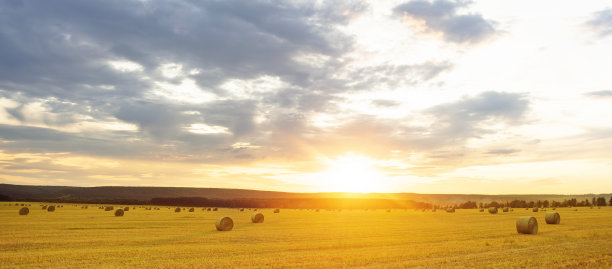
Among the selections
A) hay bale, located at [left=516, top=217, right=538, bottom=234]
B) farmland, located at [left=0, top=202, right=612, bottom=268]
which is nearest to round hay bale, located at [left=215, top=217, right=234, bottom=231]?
farmland, located at [left=0, top=202, right=612, bottom=268]

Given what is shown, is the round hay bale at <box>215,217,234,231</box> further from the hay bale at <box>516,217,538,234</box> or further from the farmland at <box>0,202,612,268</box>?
the hay bale at <box>516,217,538,234</box>

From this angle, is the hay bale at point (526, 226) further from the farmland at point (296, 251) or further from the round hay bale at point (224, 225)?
the round hay bale at point (224, 225)

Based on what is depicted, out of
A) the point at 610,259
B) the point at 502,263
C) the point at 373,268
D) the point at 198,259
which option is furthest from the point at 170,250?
the point at 610,259

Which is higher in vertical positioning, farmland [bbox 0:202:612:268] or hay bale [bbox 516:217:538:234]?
hay bale [bbox 516:217:538:234]

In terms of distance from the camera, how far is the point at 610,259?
16562mm

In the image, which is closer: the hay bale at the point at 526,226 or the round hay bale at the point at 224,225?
the hay bale at the point at 526,226

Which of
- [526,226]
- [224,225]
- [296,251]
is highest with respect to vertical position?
[526,226]

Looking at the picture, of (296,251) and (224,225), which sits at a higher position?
(224,225)

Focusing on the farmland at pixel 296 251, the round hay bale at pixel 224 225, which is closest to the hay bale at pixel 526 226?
the farmland at pixel 296 251

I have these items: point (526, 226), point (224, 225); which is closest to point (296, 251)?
point (224, 225)

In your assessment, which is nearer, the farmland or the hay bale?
the farmland

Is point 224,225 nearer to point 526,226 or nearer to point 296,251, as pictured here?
point 296,251

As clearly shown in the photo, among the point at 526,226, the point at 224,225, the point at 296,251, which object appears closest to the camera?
the point at 296,251

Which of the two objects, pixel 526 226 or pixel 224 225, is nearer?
pixel 526 226
